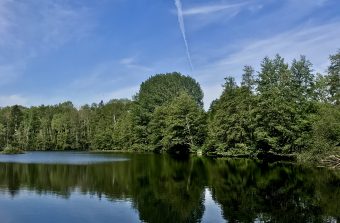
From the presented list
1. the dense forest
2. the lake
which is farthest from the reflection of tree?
the dense forest

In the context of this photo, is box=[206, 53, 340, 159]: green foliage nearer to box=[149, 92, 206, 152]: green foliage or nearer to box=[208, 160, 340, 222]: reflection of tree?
box=[149, 92, 206, 152]: green foliage

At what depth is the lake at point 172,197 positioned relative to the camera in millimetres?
23000

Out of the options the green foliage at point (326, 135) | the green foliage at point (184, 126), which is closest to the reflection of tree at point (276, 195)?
the green foliage at point (326, 135)

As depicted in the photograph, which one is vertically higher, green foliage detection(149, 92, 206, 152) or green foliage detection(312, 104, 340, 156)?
green foliage detection(149, 92, 206, 152)

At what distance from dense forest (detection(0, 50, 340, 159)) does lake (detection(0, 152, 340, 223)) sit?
901 inches

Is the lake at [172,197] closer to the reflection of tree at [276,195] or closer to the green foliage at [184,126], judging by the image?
the reflection of tree at [276,195]

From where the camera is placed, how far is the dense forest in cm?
6656

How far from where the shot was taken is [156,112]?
107 meters

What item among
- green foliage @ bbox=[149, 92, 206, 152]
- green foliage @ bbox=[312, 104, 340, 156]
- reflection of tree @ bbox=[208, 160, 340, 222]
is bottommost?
reflection of tree @ bbox=[208, 160, 340, 222]

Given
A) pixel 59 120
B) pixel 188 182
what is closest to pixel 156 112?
pixel 59 120

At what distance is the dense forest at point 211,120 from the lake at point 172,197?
22887mm

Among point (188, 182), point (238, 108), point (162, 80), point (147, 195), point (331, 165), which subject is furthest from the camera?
point (162, 80)

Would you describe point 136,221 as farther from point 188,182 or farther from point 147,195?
point 188,182

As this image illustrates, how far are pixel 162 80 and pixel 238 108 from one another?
54927mm
